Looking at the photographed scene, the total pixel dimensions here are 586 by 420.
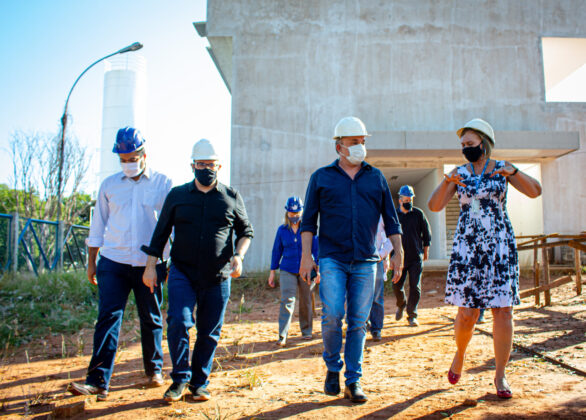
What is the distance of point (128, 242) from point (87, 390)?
4.01 feet

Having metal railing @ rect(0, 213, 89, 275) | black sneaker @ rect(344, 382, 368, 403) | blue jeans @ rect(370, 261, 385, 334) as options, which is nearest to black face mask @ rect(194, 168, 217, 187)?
black sneaker @ rect(344, 382, 368, 403)

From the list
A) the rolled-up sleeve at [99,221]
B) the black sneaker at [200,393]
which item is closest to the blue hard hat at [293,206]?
the rolled-up sleeve at [99,221]

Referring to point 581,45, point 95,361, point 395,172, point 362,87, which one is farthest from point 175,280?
point 581,45

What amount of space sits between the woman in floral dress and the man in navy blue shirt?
0.55 meters

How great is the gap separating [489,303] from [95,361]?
10.3ft

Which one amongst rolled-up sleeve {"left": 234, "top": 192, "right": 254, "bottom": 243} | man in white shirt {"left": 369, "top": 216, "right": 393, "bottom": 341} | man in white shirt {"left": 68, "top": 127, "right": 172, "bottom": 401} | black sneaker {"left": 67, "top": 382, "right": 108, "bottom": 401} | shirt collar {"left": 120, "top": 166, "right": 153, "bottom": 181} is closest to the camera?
black sneaker {"left": 67, "top": 382, "right": 108, "bottom": 401}

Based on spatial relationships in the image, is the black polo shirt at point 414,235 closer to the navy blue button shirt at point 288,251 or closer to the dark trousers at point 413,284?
the dark trousers at point 413,284

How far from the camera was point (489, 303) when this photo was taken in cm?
377

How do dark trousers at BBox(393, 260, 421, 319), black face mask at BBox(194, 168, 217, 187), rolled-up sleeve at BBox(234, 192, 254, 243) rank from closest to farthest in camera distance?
black face mask at BBox(194, 168, 217, 187), rolled-up sleeve at BBox(234, 192, 254, 243), dark trousers at BBox(393, 260, 421, 319)

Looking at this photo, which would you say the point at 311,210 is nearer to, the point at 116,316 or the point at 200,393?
the point at 200,393

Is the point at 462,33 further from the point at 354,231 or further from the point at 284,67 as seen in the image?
the point at 354,231

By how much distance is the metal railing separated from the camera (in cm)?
1283

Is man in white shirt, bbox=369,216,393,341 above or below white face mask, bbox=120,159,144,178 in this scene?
below

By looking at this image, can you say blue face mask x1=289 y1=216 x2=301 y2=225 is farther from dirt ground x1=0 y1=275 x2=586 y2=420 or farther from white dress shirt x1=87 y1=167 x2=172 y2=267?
white dress shirt x1=87 y1=167 x2=172 y2=267
